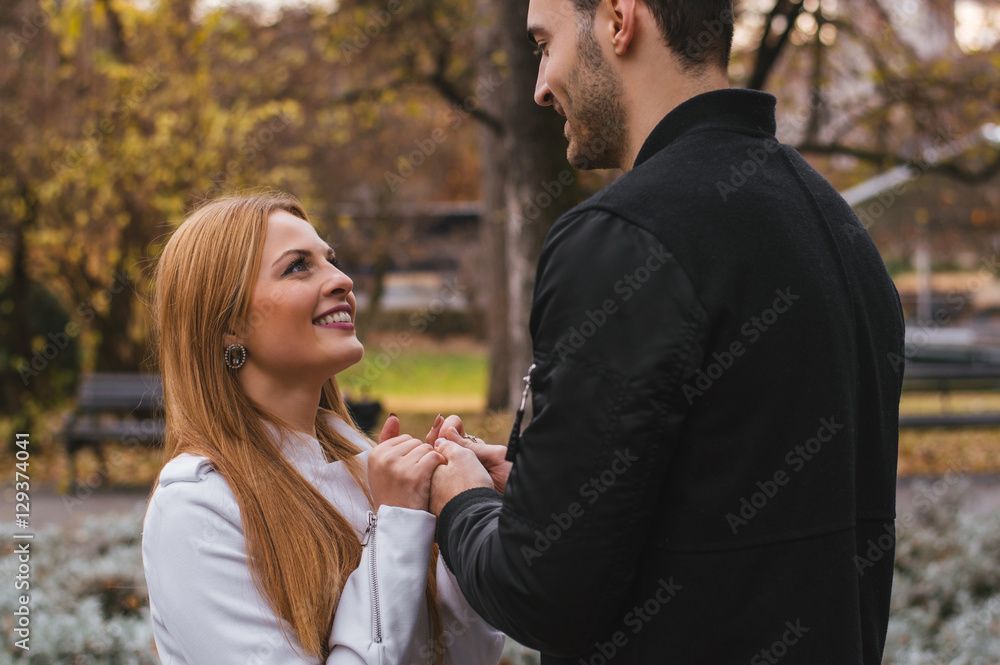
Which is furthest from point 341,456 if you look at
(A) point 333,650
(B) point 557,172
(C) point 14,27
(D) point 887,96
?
(C) point 14,27

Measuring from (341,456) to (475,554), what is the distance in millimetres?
807

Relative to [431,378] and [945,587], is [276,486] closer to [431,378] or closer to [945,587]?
[945,587]

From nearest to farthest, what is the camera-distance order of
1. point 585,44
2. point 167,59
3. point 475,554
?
1. point 475,554
2. point 585,44
3. point 167,59

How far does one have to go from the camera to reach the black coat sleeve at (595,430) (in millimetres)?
1306

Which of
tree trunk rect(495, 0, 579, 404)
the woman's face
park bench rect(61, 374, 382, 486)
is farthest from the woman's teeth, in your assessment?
park bench rect(61, 374, 382, 486)

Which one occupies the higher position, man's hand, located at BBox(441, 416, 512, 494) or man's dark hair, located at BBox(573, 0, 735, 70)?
man's dark hair, located at BBox(573, 0, 735, 70)

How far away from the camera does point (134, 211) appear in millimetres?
8977

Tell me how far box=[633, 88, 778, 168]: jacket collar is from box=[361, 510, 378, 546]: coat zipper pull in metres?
0.93

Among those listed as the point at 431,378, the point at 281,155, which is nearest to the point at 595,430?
the point at 281,155

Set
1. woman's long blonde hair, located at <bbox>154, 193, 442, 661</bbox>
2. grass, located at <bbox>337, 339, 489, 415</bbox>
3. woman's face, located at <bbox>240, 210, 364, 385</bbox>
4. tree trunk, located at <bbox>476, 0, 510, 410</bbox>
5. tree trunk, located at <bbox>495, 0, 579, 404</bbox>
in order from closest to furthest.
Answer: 1. woman's long blonde hair, located at <bbox>154, 193, 442, 661</bbox>
2. woman's face, located at <bbox>240, 210, 364, 385</bbox>
3. tree trunk, located at <bbox>495, 0, 579, 404</bbox>
4. tree trunk, located at <bbox>476, 0, 510, 410</bbox>
5. grass, located at <bbox>337, 339, 489, 415</bbox>

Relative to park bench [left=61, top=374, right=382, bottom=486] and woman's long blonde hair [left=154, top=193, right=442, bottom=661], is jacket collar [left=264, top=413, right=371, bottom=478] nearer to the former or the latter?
woman's long blonde hair [left=154, top=193, right=442, bottom=661]

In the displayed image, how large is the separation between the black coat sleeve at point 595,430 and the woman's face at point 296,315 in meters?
0.76

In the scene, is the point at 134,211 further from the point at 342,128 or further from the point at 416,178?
the point at 416,178

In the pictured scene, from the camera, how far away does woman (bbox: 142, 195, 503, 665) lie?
5.63 ft
